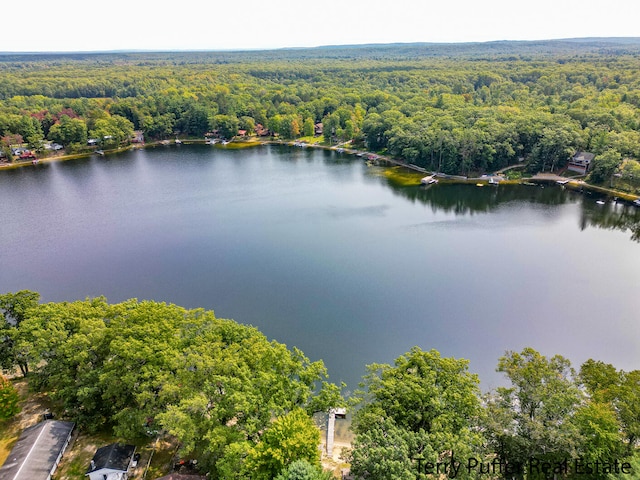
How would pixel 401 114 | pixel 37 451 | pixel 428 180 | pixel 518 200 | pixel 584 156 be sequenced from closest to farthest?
pixel 37 451, pixel 518 200, pixel 584 156, pixel 428 180, pixel 401 114

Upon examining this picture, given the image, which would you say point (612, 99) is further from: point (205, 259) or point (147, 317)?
point (147, 317)

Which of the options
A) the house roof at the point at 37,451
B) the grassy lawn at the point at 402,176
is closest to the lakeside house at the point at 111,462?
the house roof at the point at 37,451

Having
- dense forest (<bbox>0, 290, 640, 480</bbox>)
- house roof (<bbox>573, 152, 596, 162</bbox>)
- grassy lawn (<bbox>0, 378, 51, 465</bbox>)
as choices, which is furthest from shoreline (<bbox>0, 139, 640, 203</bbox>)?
grassy lawn (<bbox>0, 378, 51, 465</bbox>)

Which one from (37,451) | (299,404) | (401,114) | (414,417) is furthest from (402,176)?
(37,451)

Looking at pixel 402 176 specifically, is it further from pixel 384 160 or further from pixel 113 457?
pixel 113 457

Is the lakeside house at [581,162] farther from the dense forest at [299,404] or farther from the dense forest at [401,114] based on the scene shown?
the dense forest at [299,404]

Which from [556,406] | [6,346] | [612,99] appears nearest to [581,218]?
[556,406]

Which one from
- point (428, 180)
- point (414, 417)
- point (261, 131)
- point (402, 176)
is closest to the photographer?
point (414, 417)

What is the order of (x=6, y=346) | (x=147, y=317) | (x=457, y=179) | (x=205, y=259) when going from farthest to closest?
(x=457, y=179), (x=205, y=259), (x=6, y=346), (x=147, y=317)
